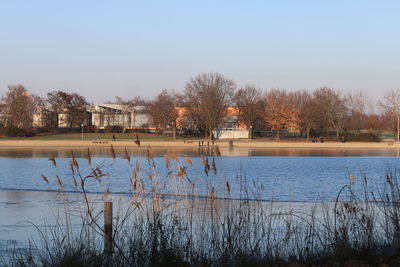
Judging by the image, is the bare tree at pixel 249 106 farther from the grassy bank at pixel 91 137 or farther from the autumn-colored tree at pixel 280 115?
the grassy bank at pixel 91 137

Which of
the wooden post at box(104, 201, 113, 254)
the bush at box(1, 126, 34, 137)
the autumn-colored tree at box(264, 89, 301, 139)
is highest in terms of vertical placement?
the autumn-colored tree at box(264, 89, 301, 139)

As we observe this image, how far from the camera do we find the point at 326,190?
79.9 ft

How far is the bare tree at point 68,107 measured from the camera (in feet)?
338

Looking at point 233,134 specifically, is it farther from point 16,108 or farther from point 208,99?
point 16,108

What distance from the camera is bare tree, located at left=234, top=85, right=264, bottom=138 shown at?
9438cm

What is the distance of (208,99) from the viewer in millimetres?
86000

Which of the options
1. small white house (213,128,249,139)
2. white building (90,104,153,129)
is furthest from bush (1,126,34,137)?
small white house (213,128,249,139)

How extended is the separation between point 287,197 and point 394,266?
538 inches

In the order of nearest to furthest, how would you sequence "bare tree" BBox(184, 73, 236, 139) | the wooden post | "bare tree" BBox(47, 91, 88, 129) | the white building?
the wooden post
"bare tree" BBox(184, 73, 236, 139)
"bare tree" BBox(47, 91, 88, 129)
the white building

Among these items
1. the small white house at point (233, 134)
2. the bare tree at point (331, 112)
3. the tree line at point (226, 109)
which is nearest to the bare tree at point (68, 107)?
the tree line at point (226, 109)

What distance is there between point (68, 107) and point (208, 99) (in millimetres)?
29661

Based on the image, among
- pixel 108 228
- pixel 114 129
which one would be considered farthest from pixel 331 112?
pixel 108 228

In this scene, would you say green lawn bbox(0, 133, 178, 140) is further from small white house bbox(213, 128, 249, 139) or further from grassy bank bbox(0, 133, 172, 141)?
small white house bbox(213, 128, 249, 139)

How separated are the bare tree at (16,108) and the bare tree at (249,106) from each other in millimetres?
35893
